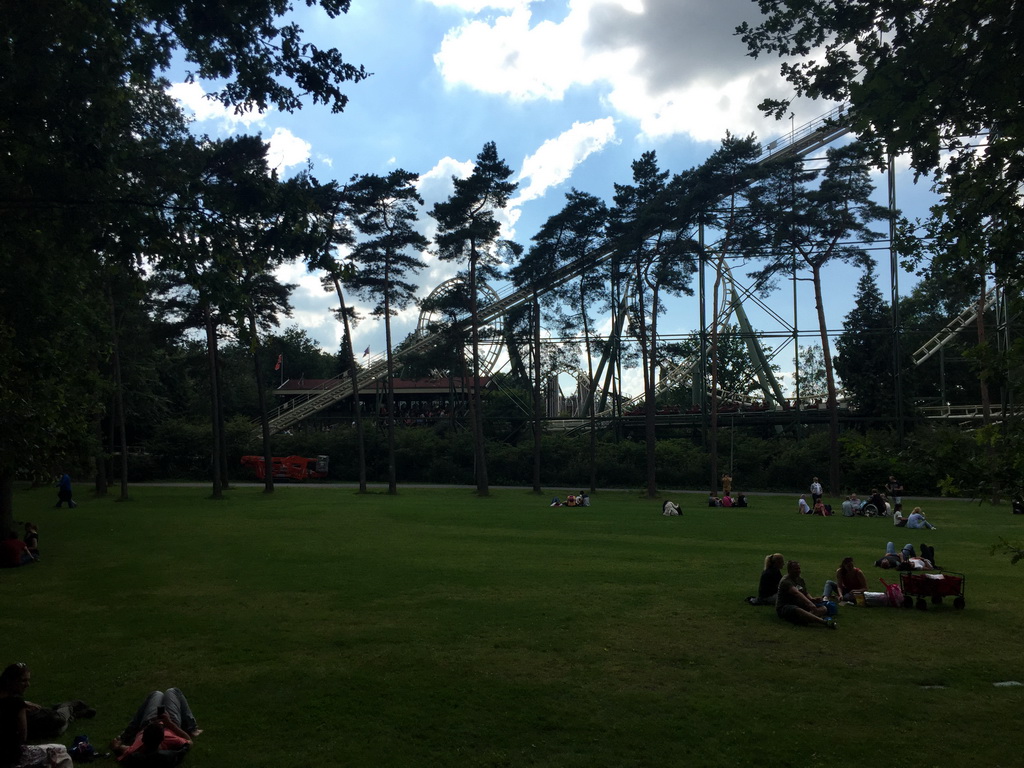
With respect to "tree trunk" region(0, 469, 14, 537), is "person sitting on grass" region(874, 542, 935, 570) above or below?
below

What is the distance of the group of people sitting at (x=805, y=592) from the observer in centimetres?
1234

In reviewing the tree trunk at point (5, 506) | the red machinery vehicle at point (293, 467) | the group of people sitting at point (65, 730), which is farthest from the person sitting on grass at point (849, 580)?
the red machinery vehicle at point (293, 467)

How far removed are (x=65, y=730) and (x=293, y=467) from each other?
52.7 meters

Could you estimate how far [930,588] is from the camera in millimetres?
13438

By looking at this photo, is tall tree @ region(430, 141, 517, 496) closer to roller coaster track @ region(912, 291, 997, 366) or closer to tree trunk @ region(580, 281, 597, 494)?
tree trunk @ region(580, 281, 597, 494)

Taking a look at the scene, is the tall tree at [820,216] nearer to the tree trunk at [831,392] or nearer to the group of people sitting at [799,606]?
the tree trunk at [831,392]

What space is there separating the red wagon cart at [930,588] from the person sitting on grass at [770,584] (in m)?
2.04

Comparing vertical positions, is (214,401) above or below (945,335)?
below

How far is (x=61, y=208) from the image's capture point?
35.7 feet

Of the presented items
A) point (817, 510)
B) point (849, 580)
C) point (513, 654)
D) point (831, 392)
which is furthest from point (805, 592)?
point (831, 392)

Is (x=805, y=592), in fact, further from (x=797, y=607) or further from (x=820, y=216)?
(x=820, y=216)

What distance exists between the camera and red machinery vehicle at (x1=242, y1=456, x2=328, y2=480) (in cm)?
5916

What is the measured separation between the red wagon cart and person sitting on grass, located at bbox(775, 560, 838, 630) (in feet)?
6.76

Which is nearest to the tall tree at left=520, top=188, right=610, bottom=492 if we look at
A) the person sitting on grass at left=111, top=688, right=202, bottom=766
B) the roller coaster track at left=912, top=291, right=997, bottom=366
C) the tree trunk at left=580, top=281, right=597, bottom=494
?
the tree trunk at left=580, top=281, right=597, bottom=494
